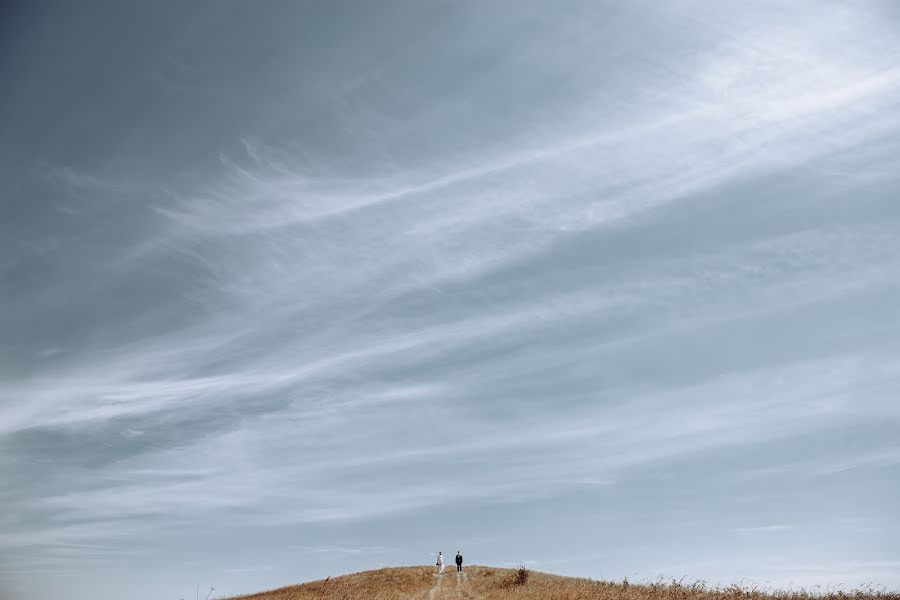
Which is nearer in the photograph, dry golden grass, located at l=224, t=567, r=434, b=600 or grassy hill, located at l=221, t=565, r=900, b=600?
grassy hill, located at l=221, t=565, r=900, b=600

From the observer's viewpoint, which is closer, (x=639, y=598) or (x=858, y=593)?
(x=639, y=598)

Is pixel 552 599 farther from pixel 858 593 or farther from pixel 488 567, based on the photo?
pixel 488 567

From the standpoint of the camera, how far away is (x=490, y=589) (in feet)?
105

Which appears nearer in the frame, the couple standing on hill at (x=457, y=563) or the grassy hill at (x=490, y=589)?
the grassy hill at (x=490, y=589)

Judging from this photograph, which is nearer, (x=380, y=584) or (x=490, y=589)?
(x=490, y=589)

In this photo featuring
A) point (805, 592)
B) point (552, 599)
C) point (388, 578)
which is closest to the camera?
point (552, 599)

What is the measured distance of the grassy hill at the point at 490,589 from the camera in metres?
20.5

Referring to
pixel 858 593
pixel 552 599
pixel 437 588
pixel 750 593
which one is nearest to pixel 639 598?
pixel 552 599

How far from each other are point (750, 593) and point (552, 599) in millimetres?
7511

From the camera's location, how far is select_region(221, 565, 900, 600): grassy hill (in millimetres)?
20469

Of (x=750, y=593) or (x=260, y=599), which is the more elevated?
(x=750, y=593)

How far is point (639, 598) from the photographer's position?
18891 millimetres

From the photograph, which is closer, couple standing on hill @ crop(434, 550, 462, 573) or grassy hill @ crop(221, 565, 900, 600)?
grassy hill @ crop(221, 565, 900, 600)

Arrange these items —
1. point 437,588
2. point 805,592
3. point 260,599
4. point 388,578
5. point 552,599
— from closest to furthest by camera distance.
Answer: point 552,599
point 805,592
point 260,599
point 437,588
point 388,578
